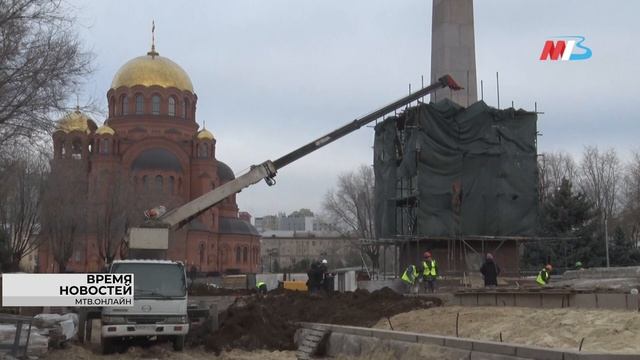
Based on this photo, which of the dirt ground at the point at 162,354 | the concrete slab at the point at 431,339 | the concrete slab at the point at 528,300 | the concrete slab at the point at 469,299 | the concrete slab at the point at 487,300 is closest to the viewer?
the concrete slab at the point at 431,339

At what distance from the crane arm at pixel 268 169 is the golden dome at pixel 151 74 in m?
37.2

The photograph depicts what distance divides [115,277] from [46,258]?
45.7m

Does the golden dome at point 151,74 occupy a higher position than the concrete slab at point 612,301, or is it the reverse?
the golden dome at point 151,74

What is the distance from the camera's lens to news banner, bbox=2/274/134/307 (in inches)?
571

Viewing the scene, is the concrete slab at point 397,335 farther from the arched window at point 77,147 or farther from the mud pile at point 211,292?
the arched window at point 77,147

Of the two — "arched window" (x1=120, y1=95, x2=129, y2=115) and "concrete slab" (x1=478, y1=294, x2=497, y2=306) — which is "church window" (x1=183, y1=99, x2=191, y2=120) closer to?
"arched window" (x1=120, y1=95, x2=129, y2=115)

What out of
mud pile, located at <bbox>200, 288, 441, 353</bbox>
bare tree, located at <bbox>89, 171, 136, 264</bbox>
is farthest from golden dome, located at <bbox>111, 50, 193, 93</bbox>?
mud pile, located at <bbox>200, 288, 441, 353</bbox>

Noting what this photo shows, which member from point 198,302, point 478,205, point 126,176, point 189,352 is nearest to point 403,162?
point 478,205

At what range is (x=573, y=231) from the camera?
40.4 metres

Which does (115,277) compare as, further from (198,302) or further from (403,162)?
(403,162)

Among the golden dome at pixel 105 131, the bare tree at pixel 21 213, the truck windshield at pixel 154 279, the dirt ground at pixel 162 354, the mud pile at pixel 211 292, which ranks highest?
the golden dome at pixel 105 131

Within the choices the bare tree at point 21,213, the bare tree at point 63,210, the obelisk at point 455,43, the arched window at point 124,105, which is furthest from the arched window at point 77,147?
the obelisk at point 455,43

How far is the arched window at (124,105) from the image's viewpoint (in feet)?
208

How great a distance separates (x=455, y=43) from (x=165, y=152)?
34.8m
